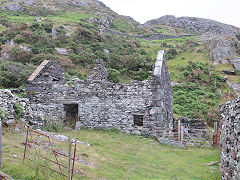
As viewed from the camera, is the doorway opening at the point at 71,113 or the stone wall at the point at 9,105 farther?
the doorway opening at the point at 71,113

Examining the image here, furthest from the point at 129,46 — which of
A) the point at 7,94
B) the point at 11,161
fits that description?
the point at 11,161

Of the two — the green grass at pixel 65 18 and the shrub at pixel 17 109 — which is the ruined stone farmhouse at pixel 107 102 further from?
the green grass at pixel 65 18

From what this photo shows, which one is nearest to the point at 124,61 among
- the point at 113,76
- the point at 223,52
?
the point at 113,76

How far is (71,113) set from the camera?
14.9 metres

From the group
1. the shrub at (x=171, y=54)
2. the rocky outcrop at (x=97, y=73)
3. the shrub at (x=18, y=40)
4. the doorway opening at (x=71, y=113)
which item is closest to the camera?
the doorway opening at (x=71, y=113)

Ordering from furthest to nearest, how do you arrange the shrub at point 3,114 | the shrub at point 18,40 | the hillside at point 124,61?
the shrub at point 18,40 < the hillside at point 124,61 < the shrub at point 3,114

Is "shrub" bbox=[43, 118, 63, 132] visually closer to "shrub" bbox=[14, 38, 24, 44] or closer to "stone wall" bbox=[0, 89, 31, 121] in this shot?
"stone wall" bbox=[0, 89, 31, 121]

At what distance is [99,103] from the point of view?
13.8 m

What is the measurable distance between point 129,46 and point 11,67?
27675 mm

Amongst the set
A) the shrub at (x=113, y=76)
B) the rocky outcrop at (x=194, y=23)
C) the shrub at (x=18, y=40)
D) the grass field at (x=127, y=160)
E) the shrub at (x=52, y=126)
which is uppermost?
the rocky outcrop at (x=194, y=23)

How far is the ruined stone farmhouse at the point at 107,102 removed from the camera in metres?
13.2

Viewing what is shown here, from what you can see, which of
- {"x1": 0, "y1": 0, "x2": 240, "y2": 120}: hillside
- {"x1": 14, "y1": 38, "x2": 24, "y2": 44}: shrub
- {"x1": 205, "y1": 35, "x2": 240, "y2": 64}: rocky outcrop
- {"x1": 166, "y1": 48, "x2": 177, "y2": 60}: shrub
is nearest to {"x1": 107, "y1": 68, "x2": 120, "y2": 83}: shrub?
{"x1": 0, "y1": 0, "x2": 240, "y2": 120}: hillside

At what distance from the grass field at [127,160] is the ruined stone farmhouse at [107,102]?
1.16 m

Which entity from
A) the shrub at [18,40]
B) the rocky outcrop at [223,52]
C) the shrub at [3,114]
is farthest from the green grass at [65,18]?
the shrub at [3,114]
